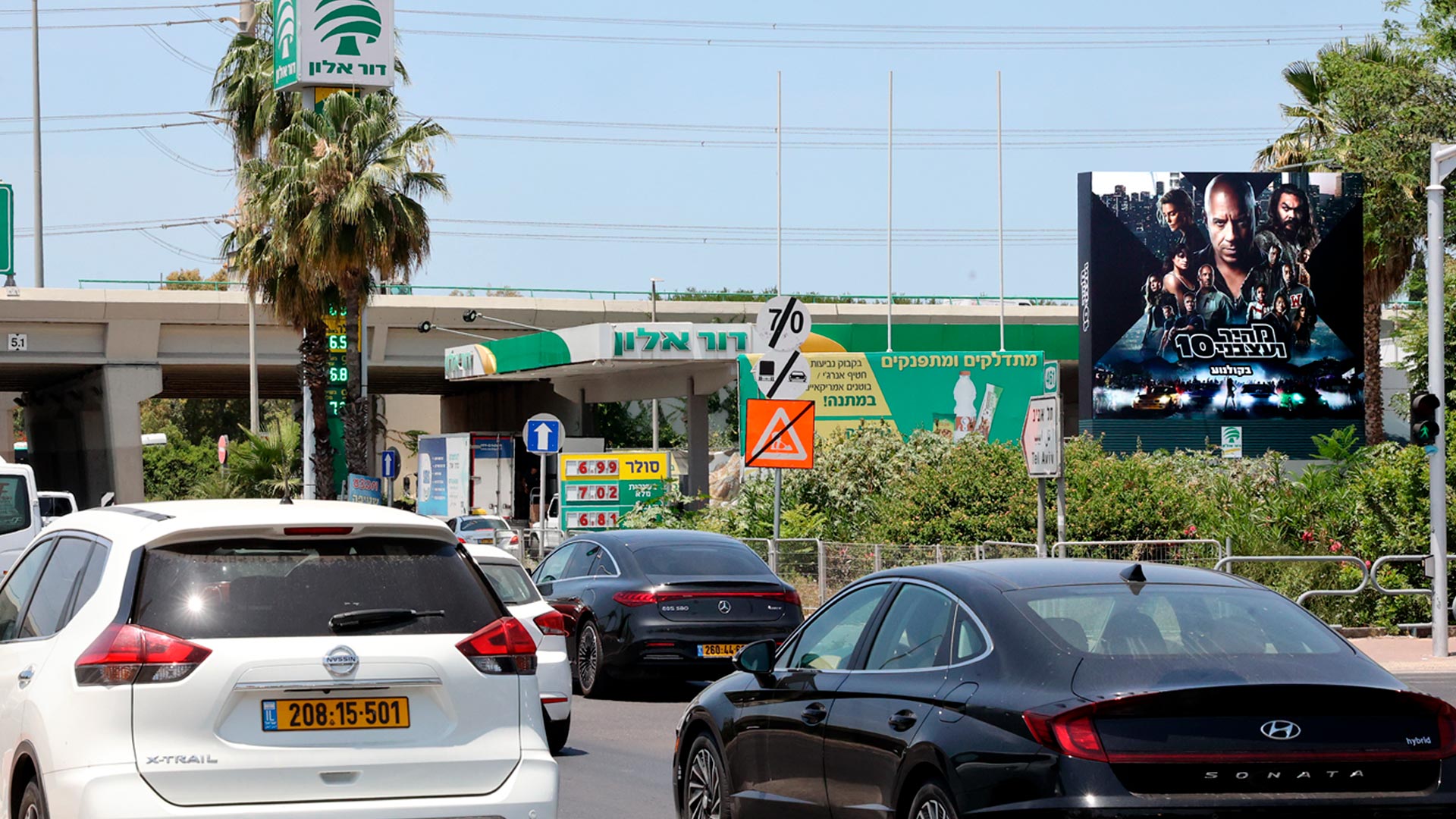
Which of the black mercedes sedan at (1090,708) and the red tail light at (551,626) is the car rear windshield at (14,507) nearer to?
the red tail light at (551,626)

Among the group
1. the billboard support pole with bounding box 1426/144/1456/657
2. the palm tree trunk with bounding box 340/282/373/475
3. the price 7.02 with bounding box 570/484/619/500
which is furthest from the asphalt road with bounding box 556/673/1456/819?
the palm tree trunk with bounding box 340/282/373/475

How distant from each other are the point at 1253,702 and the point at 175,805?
3560 mm

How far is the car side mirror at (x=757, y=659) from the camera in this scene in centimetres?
773

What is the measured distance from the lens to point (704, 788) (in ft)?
27.4

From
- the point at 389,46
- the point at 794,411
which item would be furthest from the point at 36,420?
the point at 794,411

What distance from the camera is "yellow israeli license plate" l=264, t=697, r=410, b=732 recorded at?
595 centimetres

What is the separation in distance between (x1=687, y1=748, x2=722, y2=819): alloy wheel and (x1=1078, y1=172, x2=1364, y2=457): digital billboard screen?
26.8 m

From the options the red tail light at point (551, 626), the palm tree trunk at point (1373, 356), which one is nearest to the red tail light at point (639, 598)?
the red tail light at point (551, 626)

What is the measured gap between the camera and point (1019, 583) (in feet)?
21.6

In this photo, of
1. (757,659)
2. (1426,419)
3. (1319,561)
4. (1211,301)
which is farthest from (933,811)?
(1211,301)

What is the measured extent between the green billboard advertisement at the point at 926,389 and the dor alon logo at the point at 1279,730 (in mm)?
30783

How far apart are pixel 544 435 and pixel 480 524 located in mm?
10053

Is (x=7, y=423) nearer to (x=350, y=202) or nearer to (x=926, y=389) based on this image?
(x=350, y=202)

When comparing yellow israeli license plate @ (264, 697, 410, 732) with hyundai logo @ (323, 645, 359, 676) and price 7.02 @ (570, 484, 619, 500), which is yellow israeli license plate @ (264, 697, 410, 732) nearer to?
hyundai logo @ (323, 645, 359, 676)
